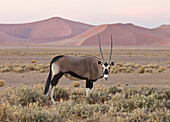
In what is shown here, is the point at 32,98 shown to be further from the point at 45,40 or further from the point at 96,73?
the point at 45,40

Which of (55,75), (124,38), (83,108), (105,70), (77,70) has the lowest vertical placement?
(83,108)

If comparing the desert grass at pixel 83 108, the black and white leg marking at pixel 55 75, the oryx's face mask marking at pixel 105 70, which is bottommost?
the desert grass at pixel 83 108

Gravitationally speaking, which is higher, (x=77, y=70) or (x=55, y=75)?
(x=77, y=70)

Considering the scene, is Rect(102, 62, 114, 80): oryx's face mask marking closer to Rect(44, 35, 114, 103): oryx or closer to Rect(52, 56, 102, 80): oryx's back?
Rect(44, 35, 114, 103): oryx

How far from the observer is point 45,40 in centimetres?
16525

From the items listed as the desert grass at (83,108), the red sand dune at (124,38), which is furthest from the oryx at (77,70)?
the red sand dune at (124,38)

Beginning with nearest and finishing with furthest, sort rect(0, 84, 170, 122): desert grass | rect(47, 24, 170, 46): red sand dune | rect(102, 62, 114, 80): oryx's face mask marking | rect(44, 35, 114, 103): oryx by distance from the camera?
1. rect(0, 84, 170, 122): desert grass
2. rect(102, 62, 114, 80): oryx's face mask marking
3. rect(44, 35, 114, 103): oryx
4. rect(47, 24, 170, 46): red sand dune

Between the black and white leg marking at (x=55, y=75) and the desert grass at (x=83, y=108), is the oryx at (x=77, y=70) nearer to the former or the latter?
the black and white leg marking at (x=55, y=75)

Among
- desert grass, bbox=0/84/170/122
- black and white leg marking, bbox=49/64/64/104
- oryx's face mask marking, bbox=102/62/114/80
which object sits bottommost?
desert grass, bbox=0/84/170/122

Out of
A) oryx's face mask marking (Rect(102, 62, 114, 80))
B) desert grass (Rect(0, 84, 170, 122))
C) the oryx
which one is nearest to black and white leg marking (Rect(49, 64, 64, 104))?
the oryx

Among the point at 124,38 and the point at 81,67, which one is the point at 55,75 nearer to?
the point at 81,67

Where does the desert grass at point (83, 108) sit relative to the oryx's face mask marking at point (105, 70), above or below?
below

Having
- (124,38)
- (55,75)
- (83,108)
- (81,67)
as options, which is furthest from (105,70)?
(124,38)

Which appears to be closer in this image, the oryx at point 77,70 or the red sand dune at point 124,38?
the oryx at point 77,70
